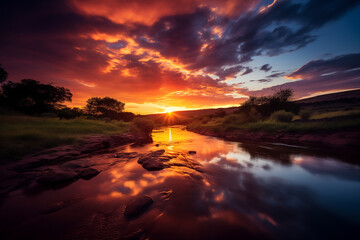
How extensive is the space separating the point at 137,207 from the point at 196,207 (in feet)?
4.94

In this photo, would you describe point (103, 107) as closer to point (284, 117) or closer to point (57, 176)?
point (57, 176)

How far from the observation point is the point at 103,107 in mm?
32906

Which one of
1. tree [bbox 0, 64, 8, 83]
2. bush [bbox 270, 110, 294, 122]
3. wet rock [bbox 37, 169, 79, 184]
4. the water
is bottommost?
the water

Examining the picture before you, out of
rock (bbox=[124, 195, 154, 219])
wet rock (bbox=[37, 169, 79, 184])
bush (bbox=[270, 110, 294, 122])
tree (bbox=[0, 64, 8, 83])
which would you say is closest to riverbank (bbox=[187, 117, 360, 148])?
bush (bbox=[270, 110, 294, 122])

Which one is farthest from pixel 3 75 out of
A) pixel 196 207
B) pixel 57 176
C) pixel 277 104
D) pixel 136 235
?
pixel 277 104

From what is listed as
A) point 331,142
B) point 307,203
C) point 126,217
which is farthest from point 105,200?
point 331,142

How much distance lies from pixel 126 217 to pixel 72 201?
5.95 ft

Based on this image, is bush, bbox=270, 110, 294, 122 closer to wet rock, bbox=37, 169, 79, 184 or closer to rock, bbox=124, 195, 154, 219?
rock, bbox=124, 195, 154, 219

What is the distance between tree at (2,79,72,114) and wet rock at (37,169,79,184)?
2082 centimetres

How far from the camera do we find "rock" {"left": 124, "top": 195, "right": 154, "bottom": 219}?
8.81 ft

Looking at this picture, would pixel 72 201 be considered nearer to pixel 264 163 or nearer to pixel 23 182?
pixel 23 182

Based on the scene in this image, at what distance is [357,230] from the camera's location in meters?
2.34

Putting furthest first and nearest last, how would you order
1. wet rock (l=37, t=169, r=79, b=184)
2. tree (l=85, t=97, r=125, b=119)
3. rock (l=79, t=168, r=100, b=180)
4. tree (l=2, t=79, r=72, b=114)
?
tree (l=85, t=97, r=125, b=119) < tree (l=2, t=79, r=72, b=114) < rock (l=79, t=168, r=100, b=180) < wet rock (l=37, t=169, r=79, b=184)

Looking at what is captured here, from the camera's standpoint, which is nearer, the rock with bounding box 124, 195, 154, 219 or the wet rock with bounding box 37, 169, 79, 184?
the rock with bounding box 124, 195, 154, 219
